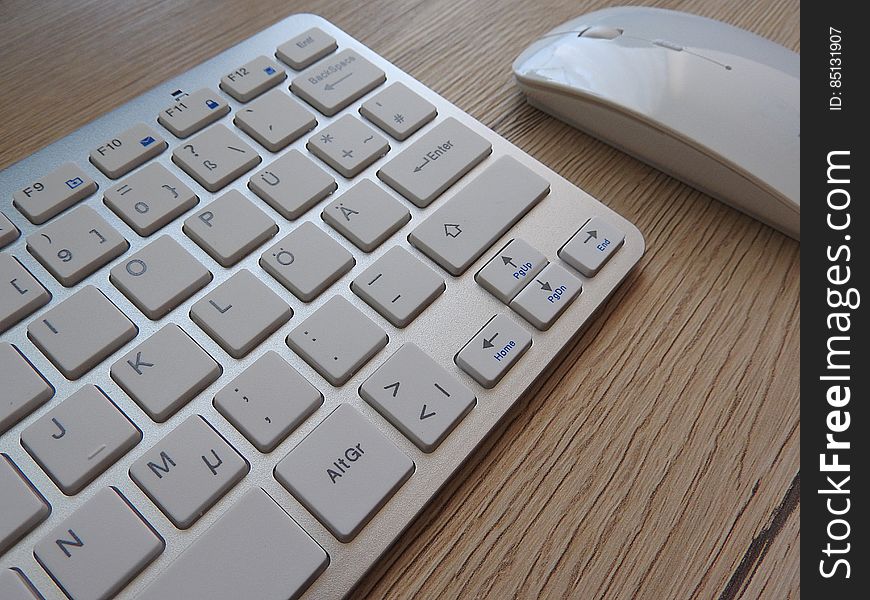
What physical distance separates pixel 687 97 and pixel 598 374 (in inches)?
6.5

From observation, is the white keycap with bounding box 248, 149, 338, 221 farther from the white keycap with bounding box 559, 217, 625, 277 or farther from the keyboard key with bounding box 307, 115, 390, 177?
the white keycap with bounding box 559, 217, 625, 277

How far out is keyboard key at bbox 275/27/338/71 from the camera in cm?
37

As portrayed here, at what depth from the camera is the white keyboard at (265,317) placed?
233 millimetres

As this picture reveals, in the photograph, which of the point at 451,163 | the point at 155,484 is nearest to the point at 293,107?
the point at 451,163

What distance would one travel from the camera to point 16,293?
10.9 inches

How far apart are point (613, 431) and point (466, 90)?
0.23m

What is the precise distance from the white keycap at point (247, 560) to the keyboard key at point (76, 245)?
0.43 ft

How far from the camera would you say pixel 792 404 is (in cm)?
30

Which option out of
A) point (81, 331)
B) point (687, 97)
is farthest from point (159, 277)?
point (687, 97)

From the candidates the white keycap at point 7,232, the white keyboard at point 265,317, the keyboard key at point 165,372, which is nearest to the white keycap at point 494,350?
the white keyboard at point 265,317

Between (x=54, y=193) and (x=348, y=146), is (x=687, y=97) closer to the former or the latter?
(x=348, y=146)

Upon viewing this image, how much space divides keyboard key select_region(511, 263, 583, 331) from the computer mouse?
0.11 meters

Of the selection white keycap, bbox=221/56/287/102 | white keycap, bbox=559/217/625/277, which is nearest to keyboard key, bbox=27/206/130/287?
white keycap, bbox=221/56/287/102

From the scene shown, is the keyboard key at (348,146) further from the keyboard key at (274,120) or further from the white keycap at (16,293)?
the white keycap at (16,293)
